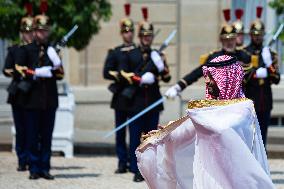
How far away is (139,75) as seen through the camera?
1325 cm

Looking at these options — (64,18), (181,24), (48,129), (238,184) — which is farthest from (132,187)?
(181,24)

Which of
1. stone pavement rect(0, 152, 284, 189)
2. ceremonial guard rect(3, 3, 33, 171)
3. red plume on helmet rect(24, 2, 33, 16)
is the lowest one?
stone pavement rect(0, 152, 284, 189)

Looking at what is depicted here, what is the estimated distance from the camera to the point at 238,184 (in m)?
7.12


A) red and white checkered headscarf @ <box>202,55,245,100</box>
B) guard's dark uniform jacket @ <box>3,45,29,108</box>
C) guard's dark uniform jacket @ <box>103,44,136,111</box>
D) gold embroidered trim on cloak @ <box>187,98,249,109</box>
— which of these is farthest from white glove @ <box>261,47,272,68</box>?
gold embroidered trim on cloak @ <box>187,98,249,109</box>

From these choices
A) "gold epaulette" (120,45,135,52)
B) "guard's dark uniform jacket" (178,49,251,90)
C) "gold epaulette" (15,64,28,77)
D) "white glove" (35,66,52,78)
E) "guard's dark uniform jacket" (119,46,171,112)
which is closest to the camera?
"guard's dark uniform jacket" (178,49,251,90)

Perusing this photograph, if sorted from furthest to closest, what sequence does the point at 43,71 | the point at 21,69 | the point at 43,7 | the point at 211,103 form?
the point at 43,7 → the point at 21,69 → the point at 43,71 → the point at 211,103

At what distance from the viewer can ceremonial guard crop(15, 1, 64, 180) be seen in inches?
504

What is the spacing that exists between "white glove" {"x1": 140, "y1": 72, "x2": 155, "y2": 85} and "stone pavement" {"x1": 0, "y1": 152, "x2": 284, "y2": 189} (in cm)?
107

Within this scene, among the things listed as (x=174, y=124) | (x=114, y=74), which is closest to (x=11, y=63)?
(x=114, y=74)

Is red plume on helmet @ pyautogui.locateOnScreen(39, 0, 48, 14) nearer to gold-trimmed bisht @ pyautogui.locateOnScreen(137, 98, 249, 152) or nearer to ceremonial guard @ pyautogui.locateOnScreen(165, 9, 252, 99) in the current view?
ceremonial guard @ pyautogui.locateOnScreen(165, 9, 252, 99)

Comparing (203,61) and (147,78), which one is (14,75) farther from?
(203,61)

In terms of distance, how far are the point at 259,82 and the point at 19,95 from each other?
2.69m

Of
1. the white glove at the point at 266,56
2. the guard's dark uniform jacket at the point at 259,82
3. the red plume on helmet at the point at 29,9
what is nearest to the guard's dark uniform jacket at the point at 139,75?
the guard's dark uniform jacket at the point at 259,82

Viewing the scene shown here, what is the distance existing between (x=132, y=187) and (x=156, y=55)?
1.75m
